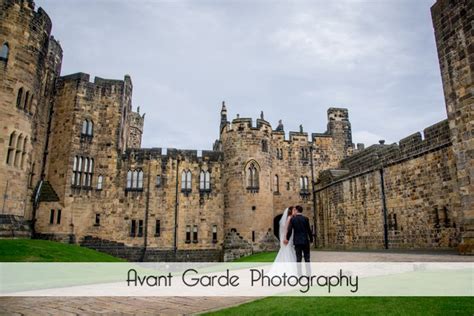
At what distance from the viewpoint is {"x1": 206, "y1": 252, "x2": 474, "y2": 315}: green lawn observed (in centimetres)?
511

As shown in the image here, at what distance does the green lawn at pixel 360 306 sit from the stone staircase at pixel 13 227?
59.1 ft

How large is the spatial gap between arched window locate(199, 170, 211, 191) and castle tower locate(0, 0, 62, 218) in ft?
41.5

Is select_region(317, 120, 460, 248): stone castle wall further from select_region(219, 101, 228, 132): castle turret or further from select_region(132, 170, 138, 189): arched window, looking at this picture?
select_region(132, 170, 138, 189): arched window

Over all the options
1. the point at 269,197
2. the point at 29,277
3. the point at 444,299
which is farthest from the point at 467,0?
the point at 269,197

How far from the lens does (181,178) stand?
1172 inches

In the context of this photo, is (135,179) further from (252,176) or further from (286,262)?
(286,262)

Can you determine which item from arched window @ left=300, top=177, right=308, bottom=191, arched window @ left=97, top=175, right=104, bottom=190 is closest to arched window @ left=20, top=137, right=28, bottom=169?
arched window @ left=97, top=175, right=104, bottom=190

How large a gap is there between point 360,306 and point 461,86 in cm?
995

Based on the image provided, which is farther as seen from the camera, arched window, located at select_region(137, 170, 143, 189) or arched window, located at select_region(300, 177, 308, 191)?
arched window, located at select_region(300, 177, 308, 191)

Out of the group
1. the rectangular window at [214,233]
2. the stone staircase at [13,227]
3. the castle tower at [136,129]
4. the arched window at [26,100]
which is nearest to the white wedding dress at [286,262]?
the stone staircase at [13,227]

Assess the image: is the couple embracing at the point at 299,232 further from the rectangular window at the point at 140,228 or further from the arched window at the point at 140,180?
the arched window at the point at 140,180

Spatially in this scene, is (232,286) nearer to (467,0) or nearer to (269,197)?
(467,0)

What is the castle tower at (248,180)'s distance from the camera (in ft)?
93.6

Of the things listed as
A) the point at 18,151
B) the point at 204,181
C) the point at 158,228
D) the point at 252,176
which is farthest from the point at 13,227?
the point at 252,176
